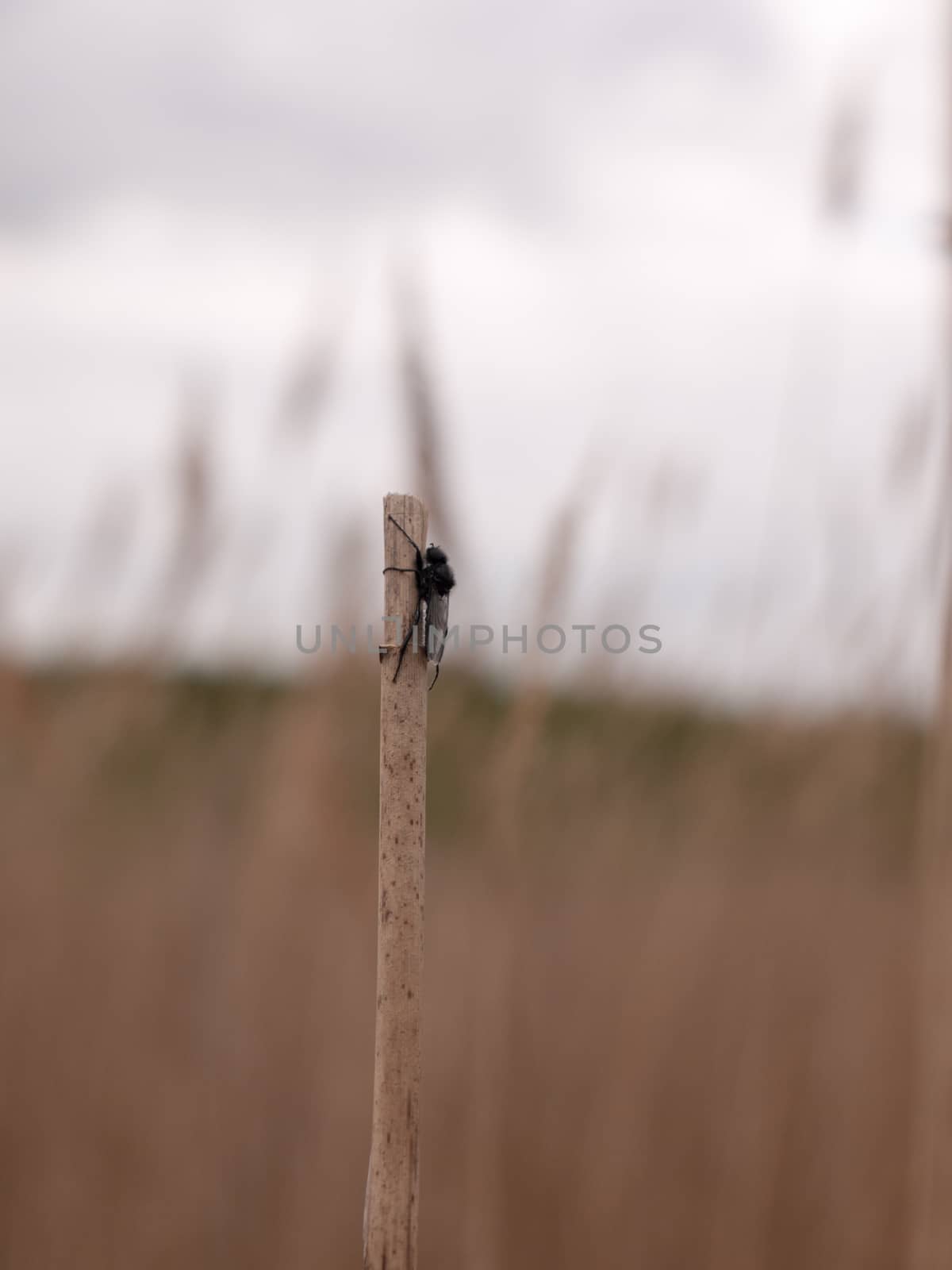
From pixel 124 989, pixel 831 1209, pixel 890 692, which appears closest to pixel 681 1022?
pixel 831 1209

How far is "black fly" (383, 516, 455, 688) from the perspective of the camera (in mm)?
621

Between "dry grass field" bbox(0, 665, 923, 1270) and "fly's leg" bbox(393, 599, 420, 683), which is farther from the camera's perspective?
"dry grass field" bbox(0, 665, 923, 1270)

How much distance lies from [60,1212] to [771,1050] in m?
1.49

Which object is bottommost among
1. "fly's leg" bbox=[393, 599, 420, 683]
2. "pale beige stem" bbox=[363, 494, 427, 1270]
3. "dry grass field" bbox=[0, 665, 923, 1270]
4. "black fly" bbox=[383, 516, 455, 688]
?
"dry grass field" bbox=[0, 665, 923, 1270]

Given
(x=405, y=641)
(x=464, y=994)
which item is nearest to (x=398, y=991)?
(x=405, y=641)

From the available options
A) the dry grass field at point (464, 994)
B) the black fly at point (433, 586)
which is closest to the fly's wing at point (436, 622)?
the black fly at point (433, 586)

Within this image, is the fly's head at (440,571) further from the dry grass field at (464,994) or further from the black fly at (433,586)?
the dry grass field at (464,994)

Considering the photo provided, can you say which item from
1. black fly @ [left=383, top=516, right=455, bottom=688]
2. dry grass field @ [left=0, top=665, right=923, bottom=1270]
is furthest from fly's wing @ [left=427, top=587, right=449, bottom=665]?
dry grass field @ [left=0, top=665, right=923, bottom=1270]

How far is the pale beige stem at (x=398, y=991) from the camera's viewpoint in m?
0.57

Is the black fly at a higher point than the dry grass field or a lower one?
higher

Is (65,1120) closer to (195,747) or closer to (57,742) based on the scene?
(57,742)

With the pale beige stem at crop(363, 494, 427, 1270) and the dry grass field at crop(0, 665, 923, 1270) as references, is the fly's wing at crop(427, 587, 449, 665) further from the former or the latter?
the dry grass field at crop(0, 665, 923, 1270)

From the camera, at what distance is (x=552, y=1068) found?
2.51 metres

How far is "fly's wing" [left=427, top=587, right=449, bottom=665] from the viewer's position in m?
0.62
